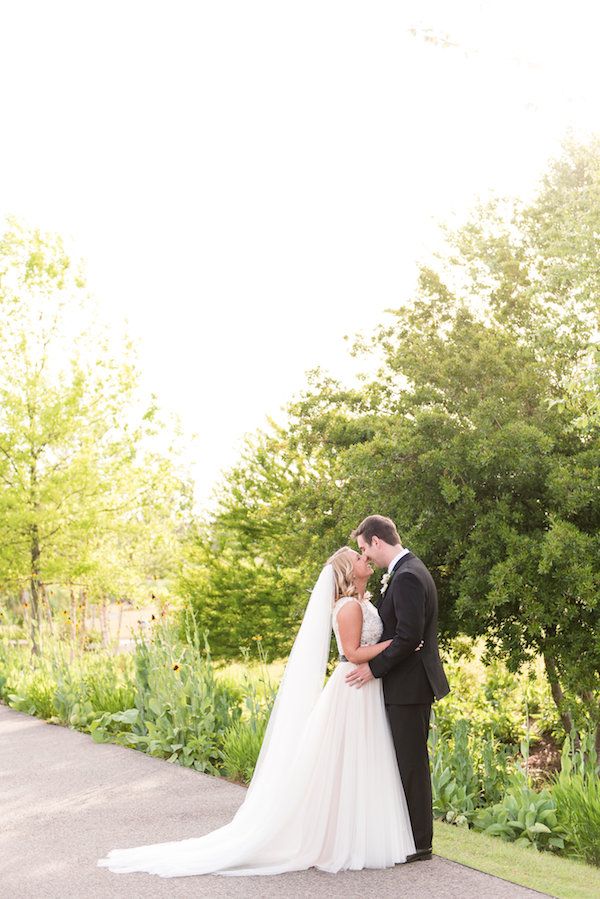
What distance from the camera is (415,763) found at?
18.9 ft

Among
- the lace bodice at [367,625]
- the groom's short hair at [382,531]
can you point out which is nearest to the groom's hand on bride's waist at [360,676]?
the lace bodice at [367,625]

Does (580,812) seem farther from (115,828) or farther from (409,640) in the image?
(115,828)

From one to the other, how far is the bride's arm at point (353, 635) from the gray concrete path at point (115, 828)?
121cm

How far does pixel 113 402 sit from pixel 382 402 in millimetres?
8347

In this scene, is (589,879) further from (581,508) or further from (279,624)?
(279,624)

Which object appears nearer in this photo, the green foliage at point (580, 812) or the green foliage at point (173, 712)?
the green foliage at point (580, 812)

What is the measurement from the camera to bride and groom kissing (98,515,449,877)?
5.69 meters

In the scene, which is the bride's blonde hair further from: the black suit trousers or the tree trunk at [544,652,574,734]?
the tree trunk at [544,652,574,734]

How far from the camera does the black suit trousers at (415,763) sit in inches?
227

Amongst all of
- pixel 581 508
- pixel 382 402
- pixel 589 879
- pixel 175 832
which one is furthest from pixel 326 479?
pixel 589 879

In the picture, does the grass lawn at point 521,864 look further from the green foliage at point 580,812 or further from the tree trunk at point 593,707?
the tree trunk at point 593,707

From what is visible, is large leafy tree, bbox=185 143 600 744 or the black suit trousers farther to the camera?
large leafy tree, bbox=185 143 600 744

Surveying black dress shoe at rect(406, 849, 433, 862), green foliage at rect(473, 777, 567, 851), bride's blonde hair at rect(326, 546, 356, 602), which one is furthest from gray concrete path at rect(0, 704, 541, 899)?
bride's blonde hair at rect(326, 546, 356, 602)

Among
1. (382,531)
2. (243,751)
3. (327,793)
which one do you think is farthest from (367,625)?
(243,751)
